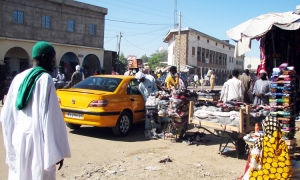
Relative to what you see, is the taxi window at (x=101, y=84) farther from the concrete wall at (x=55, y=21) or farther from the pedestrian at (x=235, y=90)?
the concrete wall at (x=55, y=21)

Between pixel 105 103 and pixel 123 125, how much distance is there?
0.90m

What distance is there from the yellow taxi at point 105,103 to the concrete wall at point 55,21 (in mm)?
19354

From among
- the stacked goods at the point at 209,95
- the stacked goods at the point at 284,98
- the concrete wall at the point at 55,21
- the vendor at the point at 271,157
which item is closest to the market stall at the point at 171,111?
the stacked goods at the point at 209,95

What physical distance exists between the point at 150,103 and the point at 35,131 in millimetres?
5213

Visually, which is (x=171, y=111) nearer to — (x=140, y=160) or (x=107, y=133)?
(x=140, y=160)

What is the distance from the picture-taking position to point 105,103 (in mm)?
6930

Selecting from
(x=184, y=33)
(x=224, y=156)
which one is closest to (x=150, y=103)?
(x=224, y=156)

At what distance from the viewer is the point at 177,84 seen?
8.98 metres

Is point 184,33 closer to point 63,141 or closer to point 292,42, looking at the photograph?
point 292,42

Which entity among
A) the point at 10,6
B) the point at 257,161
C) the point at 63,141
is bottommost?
the point at 257,161

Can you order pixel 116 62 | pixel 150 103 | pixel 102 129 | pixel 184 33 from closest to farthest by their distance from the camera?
pixel 150 103 < pixel 102 129 < pixel 116 62 < pixel 184 33

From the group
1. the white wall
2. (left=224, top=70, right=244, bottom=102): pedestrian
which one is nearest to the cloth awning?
(left=224, top=70, right=244, bottom=102): pedestrian

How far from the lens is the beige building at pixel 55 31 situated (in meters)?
24.2

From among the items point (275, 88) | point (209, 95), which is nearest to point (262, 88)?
point (209, 95)
